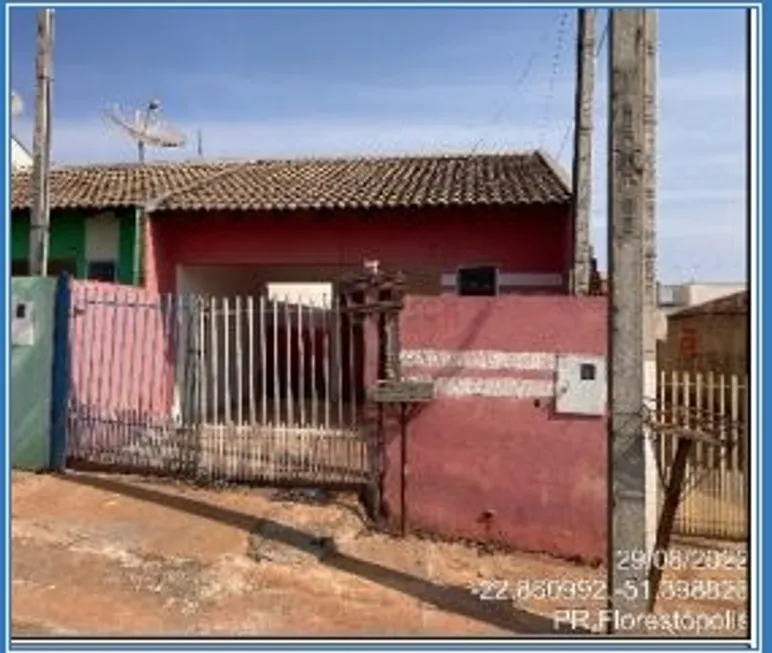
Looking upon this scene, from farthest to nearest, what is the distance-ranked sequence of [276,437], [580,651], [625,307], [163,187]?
[163,187] → [276,437] → [625,307] → [580,651]

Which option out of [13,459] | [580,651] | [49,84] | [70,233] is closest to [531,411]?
[580,651]

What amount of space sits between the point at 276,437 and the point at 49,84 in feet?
16.1

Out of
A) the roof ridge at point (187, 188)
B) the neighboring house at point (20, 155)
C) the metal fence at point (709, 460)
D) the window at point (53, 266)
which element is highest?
the neighboring house at point (20, 155)

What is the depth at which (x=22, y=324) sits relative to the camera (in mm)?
8742

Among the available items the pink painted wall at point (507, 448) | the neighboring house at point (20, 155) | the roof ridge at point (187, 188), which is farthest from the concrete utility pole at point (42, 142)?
the neighboring house at point (20, 155)

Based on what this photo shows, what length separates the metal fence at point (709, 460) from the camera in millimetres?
7902

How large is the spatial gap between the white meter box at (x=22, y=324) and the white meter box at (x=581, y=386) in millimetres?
5204

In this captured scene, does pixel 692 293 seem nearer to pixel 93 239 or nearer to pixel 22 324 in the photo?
pixel 93 239

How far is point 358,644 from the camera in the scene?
5223 millimetres

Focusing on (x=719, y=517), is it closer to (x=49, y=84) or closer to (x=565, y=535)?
(x=565, y=535)

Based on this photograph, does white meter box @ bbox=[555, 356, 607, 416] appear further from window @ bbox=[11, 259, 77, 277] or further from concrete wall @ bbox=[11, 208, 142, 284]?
window @ bbox=[11, 259, 77, 277]

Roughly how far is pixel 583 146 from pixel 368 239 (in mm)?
4910

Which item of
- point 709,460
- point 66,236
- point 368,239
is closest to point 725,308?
point 368,239

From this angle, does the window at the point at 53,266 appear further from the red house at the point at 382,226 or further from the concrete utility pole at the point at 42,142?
the concrete utility pole at the point at 42,142
